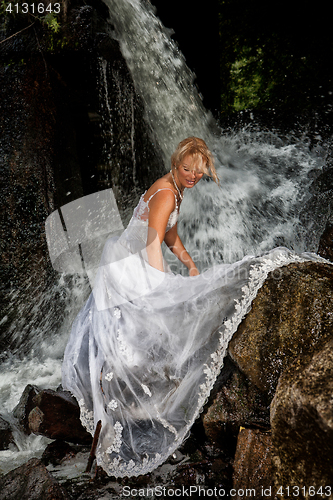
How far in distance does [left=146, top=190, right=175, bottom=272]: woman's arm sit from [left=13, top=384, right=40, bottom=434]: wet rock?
1.83 metres

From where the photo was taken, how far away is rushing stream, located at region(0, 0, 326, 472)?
16.2 feet

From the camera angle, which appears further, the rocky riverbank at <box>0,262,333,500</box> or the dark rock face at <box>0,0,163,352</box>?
the dark rock face at <box>0,0,163,352</box>

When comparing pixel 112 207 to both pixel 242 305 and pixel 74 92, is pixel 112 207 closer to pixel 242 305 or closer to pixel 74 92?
pixel 74 92

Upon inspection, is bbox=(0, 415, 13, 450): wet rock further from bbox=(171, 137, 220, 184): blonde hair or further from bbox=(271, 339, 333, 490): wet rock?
bbox=(171, 137, 220, 184): blonde hair

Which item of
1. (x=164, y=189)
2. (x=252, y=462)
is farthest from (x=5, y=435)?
(x=164, y=189)

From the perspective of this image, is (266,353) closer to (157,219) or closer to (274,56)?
(157,219)

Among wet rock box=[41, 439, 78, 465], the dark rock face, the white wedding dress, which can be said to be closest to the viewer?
the white wedding dress

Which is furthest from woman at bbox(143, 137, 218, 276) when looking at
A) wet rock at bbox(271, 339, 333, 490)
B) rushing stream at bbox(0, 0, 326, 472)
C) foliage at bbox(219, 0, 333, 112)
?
foliage at bbox(219, 0, 333, 112)

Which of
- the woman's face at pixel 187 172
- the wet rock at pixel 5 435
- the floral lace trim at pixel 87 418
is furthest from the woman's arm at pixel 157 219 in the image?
the wet rock at pixel 5 435

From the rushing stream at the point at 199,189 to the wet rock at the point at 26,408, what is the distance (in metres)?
1.41

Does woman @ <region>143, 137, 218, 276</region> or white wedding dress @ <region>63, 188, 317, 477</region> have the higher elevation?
woman @ <region>143, 137, 218, 276</region>

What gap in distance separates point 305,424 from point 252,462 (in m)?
0.87

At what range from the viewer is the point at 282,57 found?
6.33 m

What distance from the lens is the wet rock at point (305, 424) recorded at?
4.05ft
